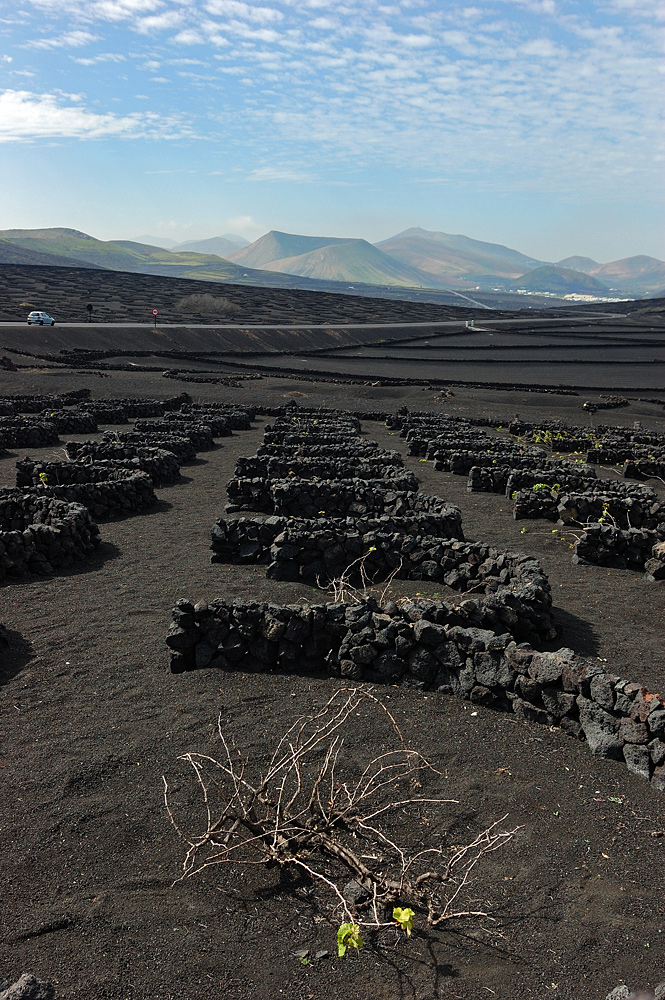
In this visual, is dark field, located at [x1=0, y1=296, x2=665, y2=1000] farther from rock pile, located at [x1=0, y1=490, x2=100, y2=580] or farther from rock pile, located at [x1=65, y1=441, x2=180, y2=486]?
rock pile, located at [x1=65, y1=441, x2=180, y2=486]

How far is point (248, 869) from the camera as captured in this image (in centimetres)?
556

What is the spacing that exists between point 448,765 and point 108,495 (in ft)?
38.6

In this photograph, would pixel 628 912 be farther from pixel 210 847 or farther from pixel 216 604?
pixel 216 604

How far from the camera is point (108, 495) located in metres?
16.2

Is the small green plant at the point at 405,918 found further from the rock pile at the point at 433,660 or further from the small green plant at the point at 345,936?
the rock pile at the point at 433,660

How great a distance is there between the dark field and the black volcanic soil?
0.05 ft

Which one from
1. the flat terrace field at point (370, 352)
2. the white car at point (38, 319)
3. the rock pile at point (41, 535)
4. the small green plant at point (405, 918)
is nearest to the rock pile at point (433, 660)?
the small green plant at point (405, 918)

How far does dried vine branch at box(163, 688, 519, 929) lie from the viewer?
5.11 m

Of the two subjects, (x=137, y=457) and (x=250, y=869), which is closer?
(x=250, y=869)

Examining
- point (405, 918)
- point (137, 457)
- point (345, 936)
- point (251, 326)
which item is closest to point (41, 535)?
point (137, 457)

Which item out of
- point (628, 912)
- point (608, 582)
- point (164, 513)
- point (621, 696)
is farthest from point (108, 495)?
point (628, 912)

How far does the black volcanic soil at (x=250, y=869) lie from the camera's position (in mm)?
4641

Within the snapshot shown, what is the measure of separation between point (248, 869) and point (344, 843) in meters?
0.84

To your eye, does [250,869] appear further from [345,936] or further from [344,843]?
[345,936]
